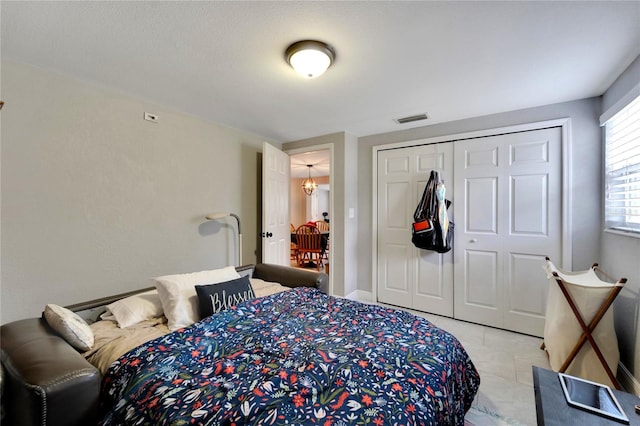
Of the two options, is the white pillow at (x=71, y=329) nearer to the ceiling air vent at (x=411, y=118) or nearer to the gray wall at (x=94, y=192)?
the gray wall at (x=94, y=192)

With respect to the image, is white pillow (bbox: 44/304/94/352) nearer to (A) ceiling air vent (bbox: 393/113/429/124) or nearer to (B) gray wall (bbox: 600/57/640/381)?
(A) ceiling air vent (bbox: 393/113/429/124)

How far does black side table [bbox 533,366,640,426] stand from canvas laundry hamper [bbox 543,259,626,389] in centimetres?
89

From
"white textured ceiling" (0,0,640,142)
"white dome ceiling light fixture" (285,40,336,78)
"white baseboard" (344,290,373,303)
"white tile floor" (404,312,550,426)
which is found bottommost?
"white tile floor" (404,312,550,426)

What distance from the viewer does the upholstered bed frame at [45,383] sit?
97 centimetres

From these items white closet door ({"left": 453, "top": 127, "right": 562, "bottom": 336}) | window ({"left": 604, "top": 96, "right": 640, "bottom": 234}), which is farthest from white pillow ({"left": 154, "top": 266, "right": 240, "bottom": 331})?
window ({"left": 604, "top": 96, "right": 640, "bottom": 234})

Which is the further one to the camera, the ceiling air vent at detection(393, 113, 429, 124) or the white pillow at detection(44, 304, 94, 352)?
the ceiling air vent at detection(393, 113, 429, 124)

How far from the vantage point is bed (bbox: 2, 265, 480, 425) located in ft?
3.05

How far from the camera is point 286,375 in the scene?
3.63 ft

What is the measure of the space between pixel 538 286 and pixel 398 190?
174cm

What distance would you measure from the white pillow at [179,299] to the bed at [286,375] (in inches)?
10.1

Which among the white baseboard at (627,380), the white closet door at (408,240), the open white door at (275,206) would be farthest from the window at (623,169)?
the open white door at (275,206)

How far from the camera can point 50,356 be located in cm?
113

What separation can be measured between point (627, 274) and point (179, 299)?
313cm

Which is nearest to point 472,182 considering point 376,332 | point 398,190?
point 398,190
